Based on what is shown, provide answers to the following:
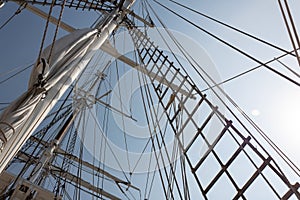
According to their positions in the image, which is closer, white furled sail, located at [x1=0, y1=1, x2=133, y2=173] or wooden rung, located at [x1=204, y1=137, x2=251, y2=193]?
white furled sail, located at [x1=0, y1=1, x2=133, y2=173]

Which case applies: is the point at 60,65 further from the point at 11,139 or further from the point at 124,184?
the point at 124,184

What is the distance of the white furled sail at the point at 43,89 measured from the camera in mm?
2426

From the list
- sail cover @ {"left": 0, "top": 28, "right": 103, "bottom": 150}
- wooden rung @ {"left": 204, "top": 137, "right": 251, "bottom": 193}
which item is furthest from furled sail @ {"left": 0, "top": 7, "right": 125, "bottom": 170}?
wooden rung @ {"left": 204, "top": 137, "right": 251, "bottom": 193}

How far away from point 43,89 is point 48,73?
0.24m

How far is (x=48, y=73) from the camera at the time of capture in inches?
117

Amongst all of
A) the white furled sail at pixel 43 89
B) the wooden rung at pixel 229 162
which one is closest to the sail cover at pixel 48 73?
the white furled sail at pixel 43 89

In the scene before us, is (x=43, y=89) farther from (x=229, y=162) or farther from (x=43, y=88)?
(x=229, y=162)

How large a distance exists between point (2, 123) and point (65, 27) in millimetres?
5120

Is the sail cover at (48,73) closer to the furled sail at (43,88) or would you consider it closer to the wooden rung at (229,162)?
the furled sail at (43,88)

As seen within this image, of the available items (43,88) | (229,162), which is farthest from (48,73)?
(229,162)

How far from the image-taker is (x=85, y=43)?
378 centimetres

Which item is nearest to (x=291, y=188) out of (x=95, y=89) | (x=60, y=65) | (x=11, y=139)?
(x=11, y=139)

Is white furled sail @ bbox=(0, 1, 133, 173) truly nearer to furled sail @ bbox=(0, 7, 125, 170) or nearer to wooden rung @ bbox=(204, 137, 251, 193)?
furled sail @ bbox=(0, 7, 125, 170)

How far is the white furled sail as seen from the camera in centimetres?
243
